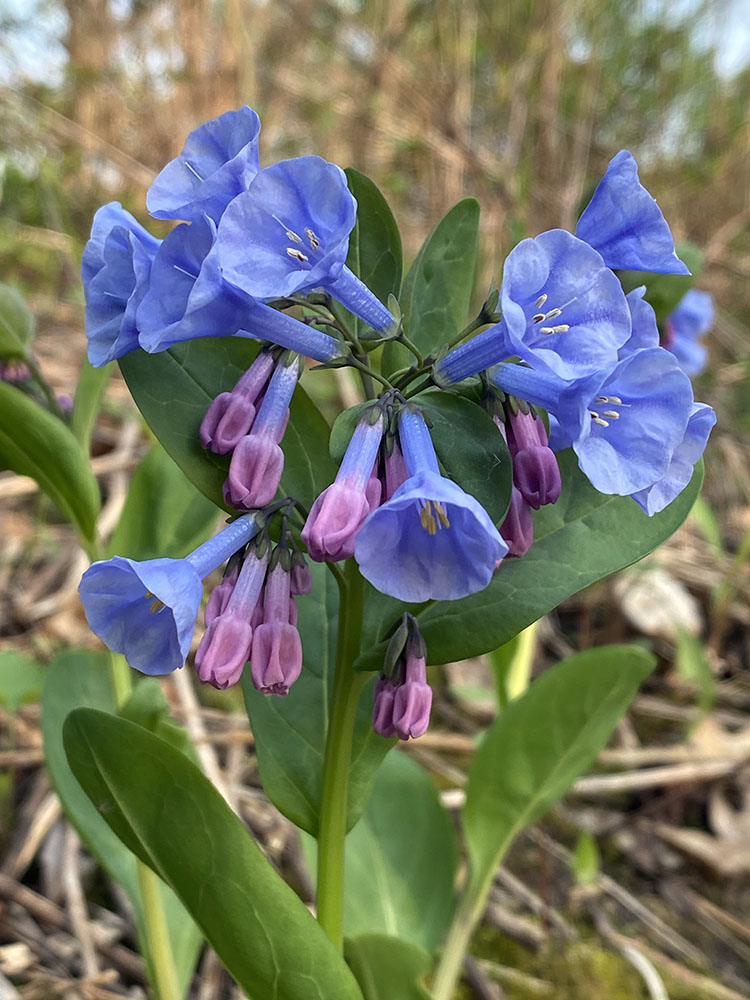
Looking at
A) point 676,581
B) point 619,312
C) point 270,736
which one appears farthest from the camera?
point 676,581

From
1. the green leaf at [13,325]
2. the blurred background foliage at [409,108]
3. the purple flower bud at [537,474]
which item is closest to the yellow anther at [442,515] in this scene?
the purple flower bud at [537,474]

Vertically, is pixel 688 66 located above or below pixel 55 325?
above

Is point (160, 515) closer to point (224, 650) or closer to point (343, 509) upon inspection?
point (224, 650)

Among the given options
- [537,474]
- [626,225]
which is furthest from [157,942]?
[626,225]

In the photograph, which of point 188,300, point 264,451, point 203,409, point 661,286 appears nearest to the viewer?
Result: point 188,300

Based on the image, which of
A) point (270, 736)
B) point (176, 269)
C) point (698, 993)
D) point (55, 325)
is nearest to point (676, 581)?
point (698, 993)

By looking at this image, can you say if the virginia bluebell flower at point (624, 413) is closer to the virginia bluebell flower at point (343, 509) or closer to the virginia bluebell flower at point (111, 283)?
the virginia bluebell flower at point (343, 509)

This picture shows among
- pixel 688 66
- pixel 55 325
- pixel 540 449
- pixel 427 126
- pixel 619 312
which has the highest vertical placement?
pixel 688 66

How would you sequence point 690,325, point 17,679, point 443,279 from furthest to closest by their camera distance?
point 690,325
point 17,679
point 443,279

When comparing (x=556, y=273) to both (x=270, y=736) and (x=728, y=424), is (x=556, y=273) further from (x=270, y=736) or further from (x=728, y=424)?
(x=728, y=424)
